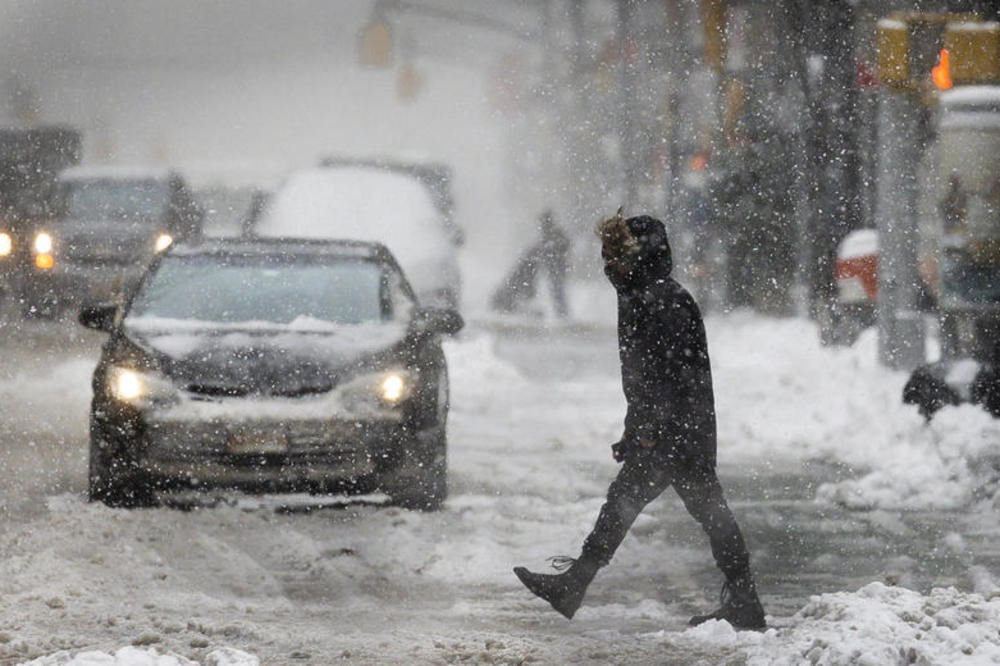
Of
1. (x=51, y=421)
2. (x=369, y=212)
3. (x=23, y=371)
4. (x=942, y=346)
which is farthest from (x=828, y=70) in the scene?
(x=51, y=421)

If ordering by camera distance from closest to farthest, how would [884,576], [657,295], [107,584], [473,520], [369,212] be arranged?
[657,295]
[107,584]
[884,576]
[473,520]
[369,212]

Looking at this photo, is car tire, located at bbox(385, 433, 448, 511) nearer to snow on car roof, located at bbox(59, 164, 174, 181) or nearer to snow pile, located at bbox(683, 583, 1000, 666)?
snow pile, located at bbox(683, 583, 1000, 666)

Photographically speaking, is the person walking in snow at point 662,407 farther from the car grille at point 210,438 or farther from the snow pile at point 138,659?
the car grille at point 210,438

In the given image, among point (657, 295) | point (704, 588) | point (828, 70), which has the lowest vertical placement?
point (704, 588)

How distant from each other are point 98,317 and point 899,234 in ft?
25.9

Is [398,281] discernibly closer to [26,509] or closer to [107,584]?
[26,509]

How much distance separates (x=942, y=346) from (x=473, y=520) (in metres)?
6.41

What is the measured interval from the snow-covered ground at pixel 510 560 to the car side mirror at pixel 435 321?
3.06 ft

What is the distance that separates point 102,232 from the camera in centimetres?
2252

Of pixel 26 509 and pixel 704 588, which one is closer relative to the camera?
pixel 704 588

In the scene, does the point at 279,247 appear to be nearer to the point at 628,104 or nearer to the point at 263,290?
the point at 263,290

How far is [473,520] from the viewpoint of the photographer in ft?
33.2

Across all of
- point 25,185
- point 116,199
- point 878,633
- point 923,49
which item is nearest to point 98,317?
point 878,633

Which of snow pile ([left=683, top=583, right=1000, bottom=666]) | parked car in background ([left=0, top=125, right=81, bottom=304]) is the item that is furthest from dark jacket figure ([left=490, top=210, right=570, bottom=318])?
snow pile ([left=683, top=583, right=1000, bottom=666])
